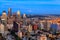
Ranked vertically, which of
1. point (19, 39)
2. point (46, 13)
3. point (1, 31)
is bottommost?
point (19, 39)

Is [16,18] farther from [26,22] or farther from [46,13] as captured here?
[46,13]

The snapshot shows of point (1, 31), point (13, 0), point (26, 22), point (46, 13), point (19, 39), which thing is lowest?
point (19, 39)

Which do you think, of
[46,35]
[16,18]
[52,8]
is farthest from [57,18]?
[16,18]

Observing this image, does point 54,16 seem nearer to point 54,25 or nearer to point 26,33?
point 54,25

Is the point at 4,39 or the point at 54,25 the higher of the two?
the point at 54,25

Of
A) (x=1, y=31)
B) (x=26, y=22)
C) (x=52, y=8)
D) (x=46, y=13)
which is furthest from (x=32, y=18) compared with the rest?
(x=1, y=31)

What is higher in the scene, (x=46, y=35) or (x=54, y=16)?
(x=54, y=16)
